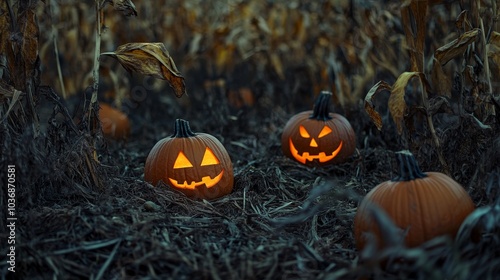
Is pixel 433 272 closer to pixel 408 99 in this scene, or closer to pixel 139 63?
pixel 139 63

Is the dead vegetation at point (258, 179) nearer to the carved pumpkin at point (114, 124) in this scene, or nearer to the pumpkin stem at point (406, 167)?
the carved pumpkin at point (114, 124)

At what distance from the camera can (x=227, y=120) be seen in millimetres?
6379

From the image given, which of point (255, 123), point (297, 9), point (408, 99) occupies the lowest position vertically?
point (255, 123)

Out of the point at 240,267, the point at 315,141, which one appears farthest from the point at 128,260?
the point at 315,141

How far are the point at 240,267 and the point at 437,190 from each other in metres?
1.10

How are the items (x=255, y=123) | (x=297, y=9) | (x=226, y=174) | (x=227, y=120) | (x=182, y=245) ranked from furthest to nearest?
(x=297, y=9) → (x=255, y=123) → (x=227, y=120) → (x=226, y=174) → (x=182, y=245)

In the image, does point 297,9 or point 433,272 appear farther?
point 297,9

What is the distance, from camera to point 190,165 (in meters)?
4.07

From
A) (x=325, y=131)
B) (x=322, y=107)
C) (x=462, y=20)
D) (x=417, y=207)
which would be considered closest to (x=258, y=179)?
(x=325, y=131)

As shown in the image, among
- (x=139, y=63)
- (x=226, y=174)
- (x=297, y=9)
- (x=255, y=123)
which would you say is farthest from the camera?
(x=297, y=9)

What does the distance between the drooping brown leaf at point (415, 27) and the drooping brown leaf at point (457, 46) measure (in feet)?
0.57

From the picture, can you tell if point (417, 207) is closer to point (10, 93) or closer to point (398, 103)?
point (398, 103)

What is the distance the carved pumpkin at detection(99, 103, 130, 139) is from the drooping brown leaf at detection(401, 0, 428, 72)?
3.35 metres

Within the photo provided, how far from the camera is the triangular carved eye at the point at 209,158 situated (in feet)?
13.5
